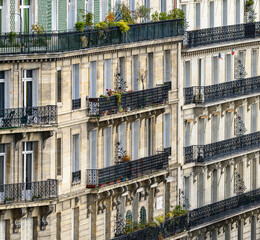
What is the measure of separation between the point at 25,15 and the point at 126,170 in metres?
12.5

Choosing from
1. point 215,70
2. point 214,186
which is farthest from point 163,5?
point 214,186

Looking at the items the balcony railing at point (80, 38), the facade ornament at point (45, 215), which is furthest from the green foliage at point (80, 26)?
the facade ornament at point (45, 215)

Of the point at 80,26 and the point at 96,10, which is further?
the point at 96,10

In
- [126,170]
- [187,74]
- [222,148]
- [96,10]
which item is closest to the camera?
[96,10]

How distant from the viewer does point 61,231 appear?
107 metres

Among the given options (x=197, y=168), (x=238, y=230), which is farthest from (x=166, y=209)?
(x=238, y=230)

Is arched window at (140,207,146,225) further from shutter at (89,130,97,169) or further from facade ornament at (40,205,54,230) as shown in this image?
facade ornament at (40,205,54,230)

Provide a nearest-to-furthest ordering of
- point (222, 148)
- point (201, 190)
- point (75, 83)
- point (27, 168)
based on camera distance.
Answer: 1. point (27, 168)
2. point (75, 83)
3. point (201, 190)
4. point (222, 148)

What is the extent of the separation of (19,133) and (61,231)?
6891 millimetres

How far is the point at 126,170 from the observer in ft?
367

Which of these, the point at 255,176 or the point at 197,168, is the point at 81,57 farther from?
the point at 255,176

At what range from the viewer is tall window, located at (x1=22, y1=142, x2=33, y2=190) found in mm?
104188

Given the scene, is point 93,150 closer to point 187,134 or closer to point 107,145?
point 107,145

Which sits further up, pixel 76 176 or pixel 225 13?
pixel 225 13
